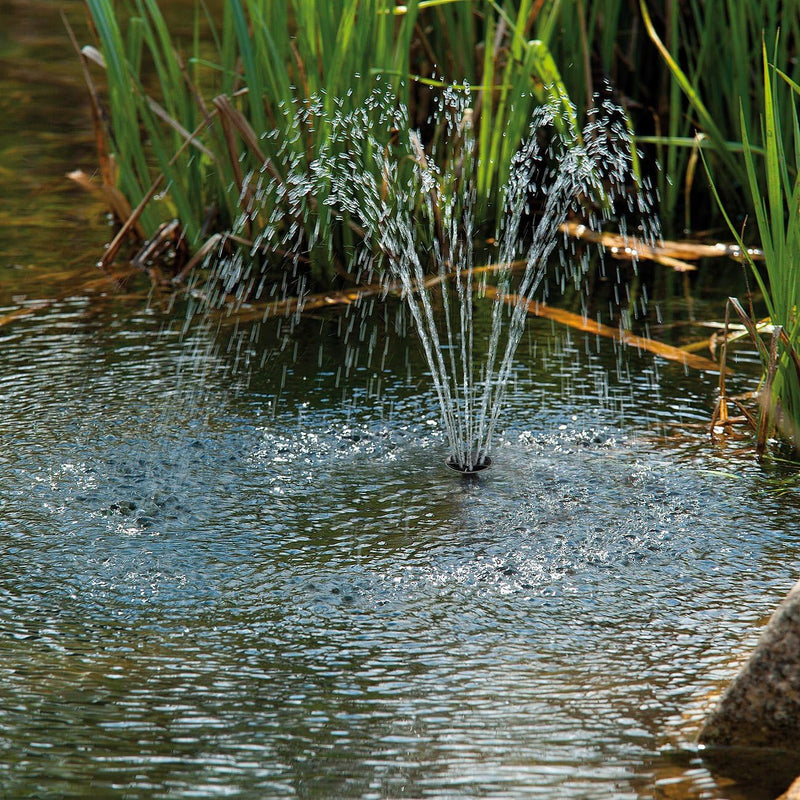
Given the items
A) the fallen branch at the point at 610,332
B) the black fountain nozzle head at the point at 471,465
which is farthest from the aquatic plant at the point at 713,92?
the black fountain nozzle head at the point at 471,465

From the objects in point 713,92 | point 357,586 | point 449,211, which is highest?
point 713,92

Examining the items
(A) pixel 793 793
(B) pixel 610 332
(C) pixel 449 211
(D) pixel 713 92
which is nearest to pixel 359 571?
(A) pixel 793 793

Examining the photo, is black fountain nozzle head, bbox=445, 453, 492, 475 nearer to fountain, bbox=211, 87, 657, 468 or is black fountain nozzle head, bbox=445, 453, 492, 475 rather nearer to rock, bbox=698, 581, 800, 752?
fountain, bbox=211, 87, 657, 468

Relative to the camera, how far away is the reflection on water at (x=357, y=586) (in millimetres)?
1843

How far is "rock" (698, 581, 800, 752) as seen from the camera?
180cm

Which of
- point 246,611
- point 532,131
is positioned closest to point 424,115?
point 532,131

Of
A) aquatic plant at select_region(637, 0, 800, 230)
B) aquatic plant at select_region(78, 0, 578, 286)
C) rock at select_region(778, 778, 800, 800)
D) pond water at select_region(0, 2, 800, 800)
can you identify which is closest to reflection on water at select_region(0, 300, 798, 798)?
pond water at select_region(0, 2, 800, 800)

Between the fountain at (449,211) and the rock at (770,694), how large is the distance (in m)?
1.40

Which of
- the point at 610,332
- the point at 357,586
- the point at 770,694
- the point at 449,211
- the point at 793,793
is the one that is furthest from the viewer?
the point at 449,211

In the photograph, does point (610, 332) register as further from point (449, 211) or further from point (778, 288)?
point (778, 288)

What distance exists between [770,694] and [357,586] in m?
0.85

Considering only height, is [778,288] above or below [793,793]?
above

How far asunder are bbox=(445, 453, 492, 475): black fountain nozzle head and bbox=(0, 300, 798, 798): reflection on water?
0.12ft

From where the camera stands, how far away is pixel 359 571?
241 centimetres
